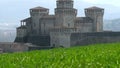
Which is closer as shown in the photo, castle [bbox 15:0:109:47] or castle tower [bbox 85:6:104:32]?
castle [bbox 15:0:109:47]

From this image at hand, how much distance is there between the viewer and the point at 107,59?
1394 centimetres

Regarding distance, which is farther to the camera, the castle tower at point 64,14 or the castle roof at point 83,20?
the castle roof at point 83,20

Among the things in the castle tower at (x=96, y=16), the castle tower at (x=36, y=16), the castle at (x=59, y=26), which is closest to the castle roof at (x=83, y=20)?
the castle at (x=59, y=26)

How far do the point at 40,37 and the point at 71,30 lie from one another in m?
6.65

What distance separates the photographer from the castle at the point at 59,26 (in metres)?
87.2

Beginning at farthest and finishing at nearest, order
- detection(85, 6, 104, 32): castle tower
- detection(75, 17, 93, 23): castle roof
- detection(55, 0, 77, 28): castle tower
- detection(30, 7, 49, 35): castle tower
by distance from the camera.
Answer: detection(85, 6, 104, 32): castle tower → detection(30, 7, 49, 35): castle tower → detection(75, 17, 93, 23): castle roof → detection(55, 0, 77, 28): castle tower

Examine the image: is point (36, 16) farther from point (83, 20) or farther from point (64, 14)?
point (83, 20)

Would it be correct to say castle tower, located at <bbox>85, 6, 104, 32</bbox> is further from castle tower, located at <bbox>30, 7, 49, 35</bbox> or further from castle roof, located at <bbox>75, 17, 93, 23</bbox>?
castle tower, located at <bbox>30, 7, 49, 35</bbox>

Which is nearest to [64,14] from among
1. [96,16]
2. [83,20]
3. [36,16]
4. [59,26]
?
[59,26]

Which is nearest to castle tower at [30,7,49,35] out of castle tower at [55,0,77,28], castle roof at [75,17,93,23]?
castle tower at [55,0,77,28]

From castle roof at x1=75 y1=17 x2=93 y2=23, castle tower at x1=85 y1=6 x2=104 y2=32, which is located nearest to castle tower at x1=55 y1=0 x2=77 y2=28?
castle roof at x1=75 y1=17 x2=93 y2=23

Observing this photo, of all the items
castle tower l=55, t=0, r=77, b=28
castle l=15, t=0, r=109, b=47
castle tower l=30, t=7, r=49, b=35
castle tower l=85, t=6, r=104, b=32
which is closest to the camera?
castle l=15, t=0, r=109, b=47

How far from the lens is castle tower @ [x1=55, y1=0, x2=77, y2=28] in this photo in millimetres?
90656

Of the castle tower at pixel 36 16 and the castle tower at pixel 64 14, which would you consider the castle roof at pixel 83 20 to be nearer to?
the castle tower at pixel 64 14
